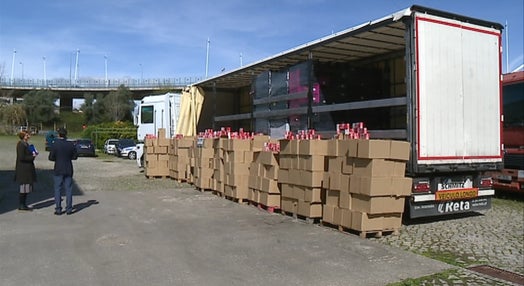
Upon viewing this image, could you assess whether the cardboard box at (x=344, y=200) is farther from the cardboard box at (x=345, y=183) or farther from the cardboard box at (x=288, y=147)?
the cardboard box at (x=288, y=147)

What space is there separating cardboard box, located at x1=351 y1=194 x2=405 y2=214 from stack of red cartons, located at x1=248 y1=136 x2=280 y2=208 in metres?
2.51

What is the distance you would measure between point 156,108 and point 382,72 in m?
10.5

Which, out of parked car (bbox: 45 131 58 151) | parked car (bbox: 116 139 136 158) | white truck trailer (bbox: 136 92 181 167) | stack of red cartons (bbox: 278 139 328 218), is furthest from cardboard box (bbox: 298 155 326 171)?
parked car (bbox: 116 139 136 158)

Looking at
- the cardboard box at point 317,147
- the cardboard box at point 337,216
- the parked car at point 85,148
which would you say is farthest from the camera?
the parked car at point 85,148

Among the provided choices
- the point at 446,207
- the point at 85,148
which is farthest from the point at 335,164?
the point at 85,148

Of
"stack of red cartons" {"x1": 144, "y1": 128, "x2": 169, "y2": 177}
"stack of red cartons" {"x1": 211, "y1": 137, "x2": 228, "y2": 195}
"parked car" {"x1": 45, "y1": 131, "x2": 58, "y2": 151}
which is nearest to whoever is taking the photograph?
"parked car" {"x1": 45, "y1": 131, "x2": 58, "y2": 151}

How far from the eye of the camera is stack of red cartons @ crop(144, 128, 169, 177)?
54.7ft

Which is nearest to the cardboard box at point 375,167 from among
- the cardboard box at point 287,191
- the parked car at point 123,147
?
the cardboard box at point 287,191

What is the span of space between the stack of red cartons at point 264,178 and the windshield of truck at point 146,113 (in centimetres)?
959

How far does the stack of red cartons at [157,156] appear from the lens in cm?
1669

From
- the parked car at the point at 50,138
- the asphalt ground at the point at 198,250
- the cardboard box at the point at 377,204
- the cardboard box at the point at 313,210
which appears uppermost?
the parked car at the point at 50,138

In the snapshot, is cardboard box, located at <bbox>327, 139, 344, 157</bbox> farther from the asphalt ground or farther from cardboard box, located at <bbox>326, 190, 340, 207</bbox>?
the asphalt ground

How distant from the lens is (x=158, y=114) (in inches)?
749

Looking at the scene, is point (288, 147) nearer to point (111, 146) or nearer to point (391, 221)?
point (391, 221)
